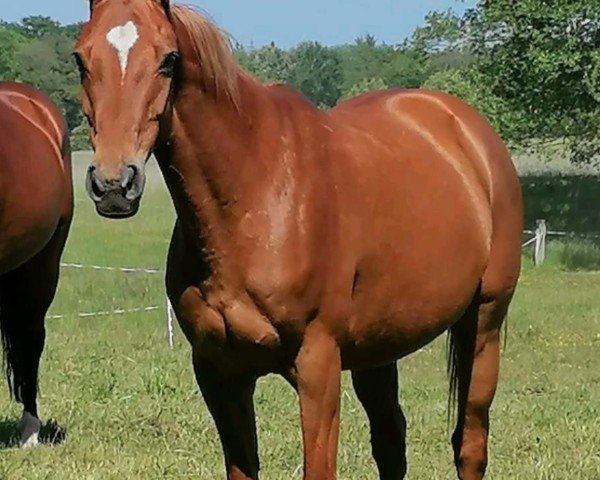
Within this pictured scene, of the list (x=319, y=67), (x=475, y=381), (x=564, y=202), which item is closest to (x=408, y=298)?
(x=475, y=381)

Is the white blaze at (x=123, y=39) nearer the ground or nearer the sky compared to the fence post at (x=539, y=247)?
nearer the sky

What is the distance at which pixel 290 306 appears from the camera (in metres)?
3.31

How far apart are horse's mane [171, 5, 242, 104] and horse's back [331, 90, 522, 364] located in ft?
1.77

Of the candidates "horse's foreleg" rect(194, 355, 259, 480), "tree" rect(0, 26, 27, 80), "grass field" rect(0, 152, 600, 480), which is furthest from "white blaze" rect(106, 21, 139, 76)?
"tree" rect(0, 26, 27, 80)

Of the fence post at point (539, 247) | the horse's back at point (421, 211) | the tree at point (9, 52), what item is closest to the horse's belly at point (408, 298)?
the horse's back at point (421, 211)

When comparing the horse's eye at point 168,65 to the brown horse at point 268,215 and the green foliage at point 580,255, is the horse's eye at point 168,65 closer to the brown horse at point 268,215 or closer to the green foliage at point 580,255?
the brown horse at point 268,215

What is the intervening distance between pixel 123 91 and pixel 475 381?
2.27 meters

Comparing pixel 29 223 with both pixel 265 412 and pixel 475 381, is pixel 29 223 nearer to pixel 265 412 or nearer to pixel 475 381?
pixel 265 412

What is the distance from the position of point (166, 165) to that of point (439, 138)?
153 cm

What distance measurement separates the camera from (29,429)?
6.32 m

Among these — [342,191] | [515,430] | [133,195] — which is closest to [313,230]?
[342,191]

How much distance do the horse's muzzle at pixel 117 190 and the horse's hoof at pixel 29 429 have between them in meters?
3.79

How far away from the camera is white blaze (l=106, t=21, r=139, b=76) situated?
2879 millimetres

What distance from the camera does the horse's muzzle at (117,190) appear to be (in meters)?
2.76
